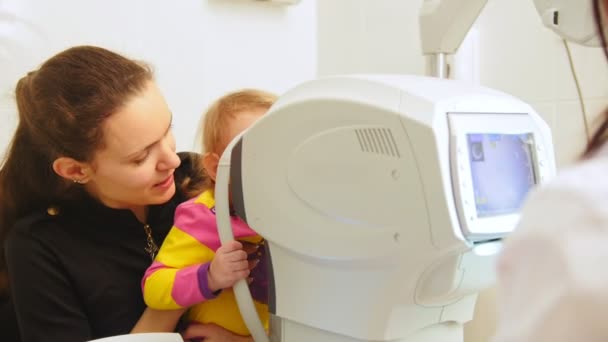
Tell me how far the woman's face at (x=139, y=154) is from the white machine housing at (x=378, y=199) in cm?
23

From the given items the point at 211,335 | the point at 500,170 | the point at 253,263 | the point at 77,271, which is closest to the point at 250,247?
the point at 253,263

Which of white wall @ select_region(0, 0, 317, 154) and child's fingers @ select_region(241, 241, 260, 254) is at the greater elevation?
white wall @ select_region(0, 0, 317, 154)

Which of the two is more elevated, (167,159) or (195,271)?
(167,159)

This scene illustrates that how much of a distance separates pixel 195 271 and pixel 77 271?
213 mm

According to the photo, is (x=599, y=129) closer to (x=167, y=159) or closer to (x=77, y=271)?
(x=167, y=159)

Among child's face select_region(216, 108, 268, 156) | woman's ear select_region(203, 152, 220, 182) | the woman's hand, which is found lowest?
the woman's hand

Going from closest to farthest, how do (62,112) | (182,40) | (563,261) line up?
(563,261) < (62,112) < (182,40)

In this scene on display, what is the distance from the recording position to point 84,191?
1004mm

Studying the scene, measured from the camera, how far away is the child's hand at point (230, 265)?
0.78m

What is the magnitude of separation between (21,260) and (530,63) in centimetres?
95

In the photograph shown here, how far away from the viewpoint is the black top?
92 cm

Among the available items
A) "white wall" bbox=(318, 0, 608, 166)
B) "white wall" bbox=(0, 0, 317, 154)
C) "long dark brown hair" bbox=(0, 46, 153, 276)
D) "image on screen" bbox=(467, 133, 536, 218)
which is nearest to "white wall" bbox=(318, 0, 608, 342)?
"white wall" bbox=(318, 0, 608, 166)

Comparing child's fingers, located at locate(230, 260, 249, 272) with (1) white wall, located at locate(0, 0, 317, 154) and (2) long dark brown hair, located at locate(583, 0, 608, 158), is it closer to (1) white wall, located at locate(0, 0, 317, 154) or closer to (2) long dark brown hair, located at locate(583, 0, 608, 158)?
(2) long dark brown hair, located at locate(583, 0, 608, 158)

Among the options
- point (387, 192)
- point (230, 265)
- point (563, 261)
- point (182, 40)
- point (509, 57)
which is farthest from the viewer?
point (182, 40)
